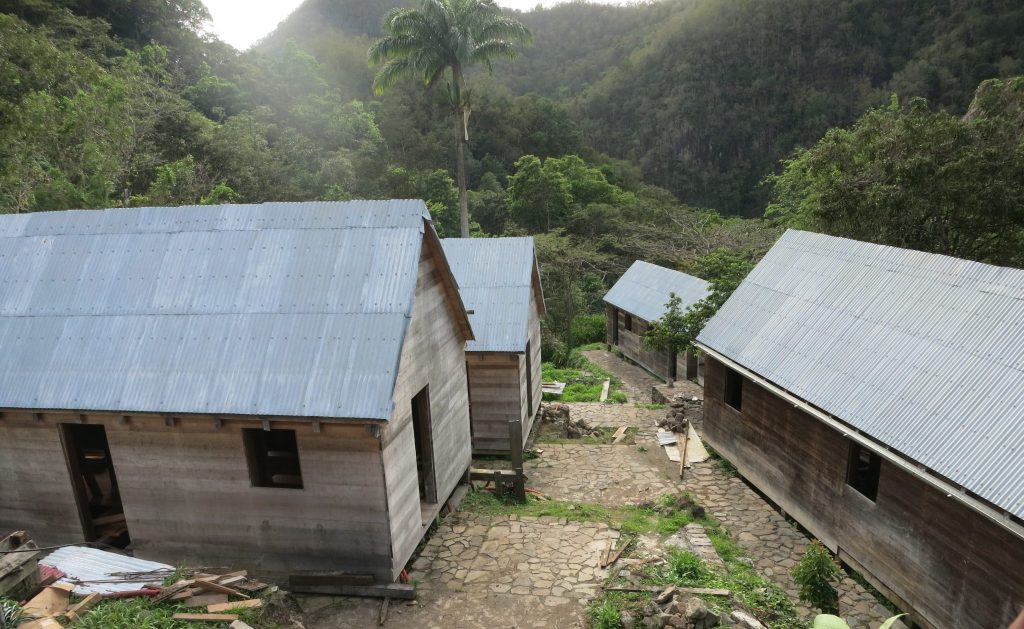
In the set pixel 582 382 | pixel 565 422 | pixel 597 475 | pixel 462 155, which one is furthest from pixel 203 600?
pixel 462 155

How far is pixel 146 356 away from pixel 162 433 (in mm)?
1283

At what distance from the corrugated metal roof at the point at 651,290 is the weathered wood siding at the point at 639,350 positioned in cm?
70

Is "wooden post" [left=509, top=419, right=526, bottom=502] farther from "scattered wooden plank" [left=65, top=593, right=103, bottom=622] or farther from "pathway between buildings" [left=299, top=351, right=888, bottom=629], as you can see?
"scattered wooden plank" [left=65, top=593, right=103, bottom=622]

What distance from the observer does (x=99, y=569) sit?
323 inches

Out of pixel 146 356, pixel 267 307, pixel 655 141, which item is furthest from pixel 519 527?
pixel 655 141

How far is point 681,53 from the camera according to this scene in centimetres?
8119

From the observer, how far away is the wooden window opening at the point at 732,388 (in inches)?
569

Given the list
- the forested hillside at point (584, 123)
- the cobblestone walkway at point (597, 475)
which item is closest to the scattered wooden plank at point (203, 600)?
the cobblestone walkway at point (597, 475)

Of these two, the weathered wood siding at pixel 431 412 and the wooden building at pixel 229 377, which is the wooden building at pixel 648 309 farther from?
the wooden building at pixel 229 377

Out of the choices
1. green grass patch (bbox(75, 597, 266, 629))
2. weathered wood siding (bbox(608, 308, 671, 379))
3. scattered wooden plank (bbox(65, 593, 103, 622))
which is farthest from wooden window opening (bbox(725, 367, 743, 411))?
scattered wooden plank (bbox(65, 593, 103, 622))

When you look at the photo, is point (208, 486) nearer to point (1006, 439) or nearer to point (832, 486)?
point (832, 486)

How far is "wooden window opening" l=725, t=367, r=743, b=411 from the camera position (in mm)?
14453

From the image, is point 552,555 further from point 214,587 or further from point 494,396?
point 494,396

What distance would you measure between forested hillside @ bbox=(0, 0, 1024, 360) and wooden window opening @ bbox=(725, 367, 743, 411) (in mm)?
8055
